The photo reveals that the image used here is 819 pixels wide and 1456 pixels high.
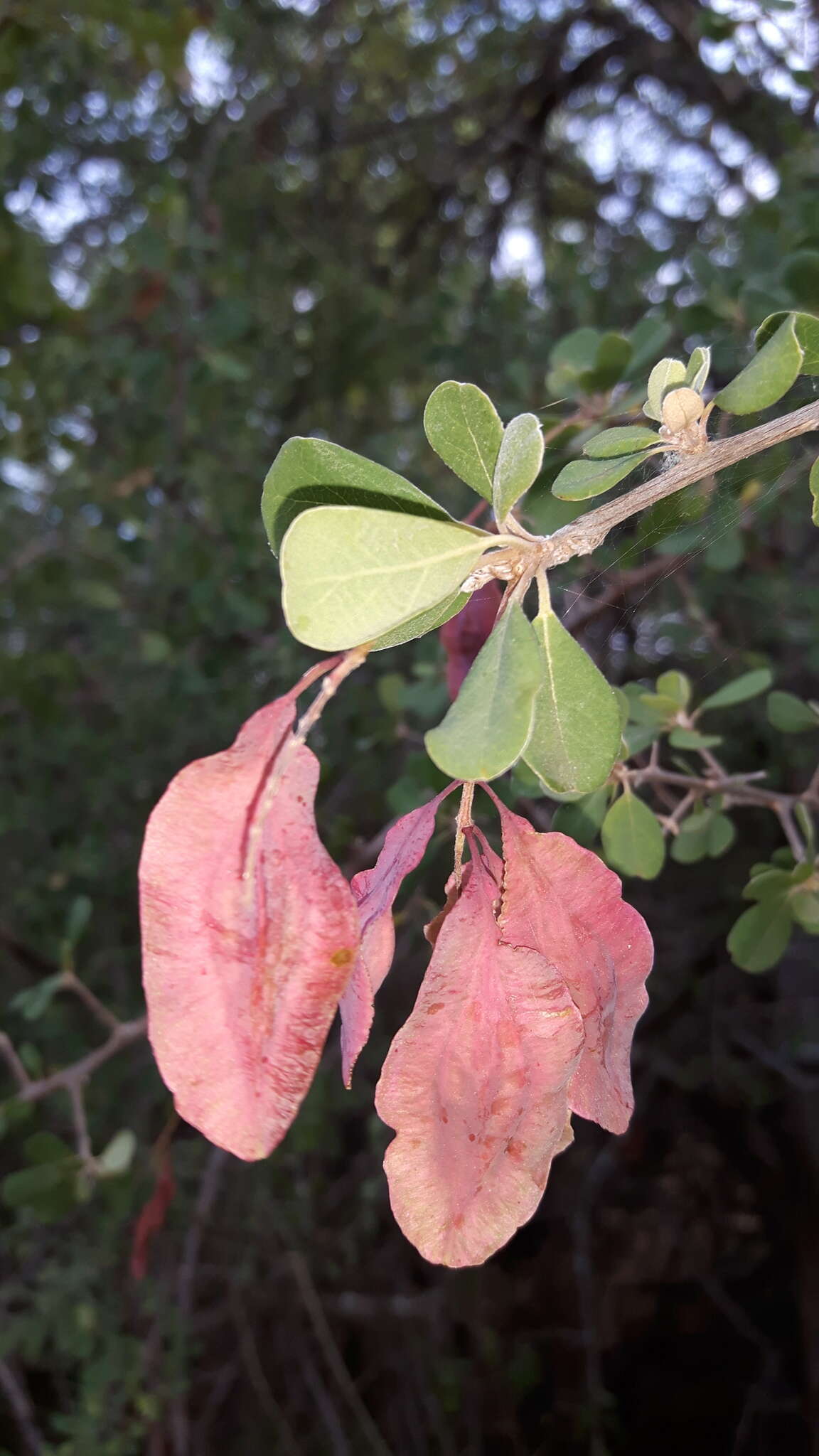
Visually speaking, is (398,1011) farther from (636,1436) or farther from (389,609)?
(389,609)

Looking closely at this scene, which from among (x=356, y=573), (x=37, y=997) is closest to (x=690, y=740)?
(x=356, y=573)

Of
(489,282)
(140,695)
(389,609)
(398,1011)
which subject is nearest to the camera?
(389,609)

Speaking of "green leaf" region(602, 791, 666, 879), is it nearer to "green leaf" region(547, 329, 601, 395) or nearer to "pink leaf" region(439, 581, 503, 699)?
"pink leaf" region(439, 581, 503, 699)

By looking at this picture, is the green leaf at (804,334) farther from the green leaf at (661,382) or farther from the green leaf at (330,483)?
the green leaf at (330,483)

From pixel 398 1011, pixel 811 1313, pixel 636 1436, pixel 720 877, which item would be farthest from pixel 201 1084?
pixel 636 1436

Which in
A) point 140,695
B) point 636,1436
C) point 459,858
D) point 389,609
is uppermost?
point 389,609

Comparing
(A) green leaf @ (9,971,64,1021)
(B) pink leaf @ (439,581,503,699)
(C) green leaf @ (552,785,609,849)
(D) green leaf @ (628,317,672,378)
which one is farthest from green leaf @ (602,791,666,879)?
(A) green leaf @ (9,971,64,1021)

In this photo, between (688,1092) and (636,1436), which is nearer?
(636,1436)
